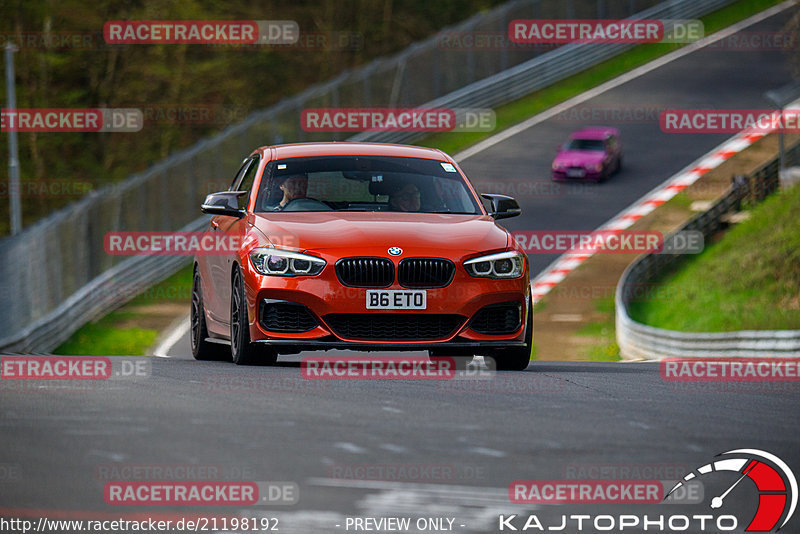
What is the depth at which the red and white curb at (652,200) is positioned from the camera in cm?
2936

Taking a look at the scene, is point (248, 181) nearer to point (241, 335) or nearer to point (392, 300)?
point (241, 335)

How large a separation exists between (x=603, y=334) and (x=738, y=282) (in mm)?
2779

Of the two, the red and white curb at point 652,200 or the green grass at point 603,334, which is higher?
the red and white curb at point 652,200

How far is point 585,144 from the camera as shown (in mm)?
38562

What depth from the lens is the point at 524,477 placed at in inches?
240

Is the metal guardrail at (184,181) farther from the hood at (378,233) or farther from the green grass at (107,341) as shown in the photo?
the hood at (378,233)

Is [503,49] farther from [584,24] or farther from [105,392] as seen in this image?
[105,392]

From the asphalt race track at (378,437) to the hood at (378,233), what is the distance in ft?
3.21

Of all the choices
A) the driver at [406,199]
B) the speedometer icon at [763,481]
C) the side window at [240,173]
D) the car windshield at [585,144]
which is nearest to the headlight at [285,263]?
the driver at [406,199]

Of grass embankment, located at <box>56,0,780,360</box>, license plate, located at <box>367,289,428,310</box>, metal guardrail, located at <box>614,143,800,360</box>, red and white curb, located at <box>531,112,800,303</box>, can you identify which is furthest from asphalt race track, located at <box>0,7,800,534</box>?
red and white curb, located at <box>531,112,800,303</box>

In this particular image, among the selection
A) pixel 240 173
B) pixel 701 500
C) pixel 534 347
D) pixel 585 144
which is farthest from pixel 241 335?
pixel 585 144

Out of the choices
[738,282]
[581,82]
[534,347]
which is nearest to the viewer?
[534,347]

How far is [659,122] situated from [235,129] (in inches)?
596

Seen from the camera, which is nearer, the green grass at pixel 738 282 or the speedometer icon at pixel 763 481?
the speedometer icon at pixel 763 481
